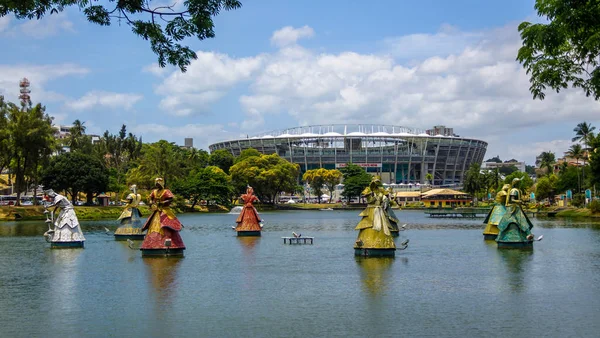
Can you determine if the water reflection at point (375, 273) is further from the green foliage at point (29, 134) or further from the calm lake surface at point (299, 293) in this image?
the green foliage at point (29, 134)

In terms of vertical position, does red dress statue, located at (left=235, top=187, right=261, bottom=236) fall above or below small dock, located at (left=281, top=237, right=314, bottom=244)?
above

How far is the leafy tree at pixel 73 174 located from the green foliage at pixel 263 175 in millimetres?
39651

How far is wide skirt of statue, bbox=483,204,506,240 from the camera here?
4194 cm

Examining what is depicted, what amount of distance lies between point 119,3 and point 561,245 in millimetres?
35878

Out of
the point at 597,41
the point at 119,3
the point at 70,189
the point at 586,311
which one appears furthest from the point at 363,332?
the point at 70,189

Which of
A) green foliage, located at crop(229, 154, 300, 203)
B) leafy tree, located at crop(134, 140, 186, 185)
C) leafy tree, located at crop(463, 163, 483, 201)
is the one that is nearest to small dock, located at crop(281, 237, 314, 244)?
leafy tree, located at crop(134, 140, 186, 185)

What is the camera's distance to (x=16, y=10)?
10.8 m

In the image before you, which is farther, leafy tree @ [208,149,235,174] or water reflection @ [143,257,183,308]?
leafy tree @ [208,149,235,174]

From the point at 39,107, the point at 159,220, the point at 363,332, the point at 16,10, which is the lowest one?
the point at 363,332

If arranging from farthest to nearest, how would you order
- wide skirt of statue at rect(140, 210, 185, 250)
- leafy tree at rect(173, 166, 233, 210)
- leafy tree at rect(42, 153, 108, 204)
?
leafy tree at rect(173, 166, 233, 210) < leafy tree at rect(42, 153, 108, 204) < wide skirt of statue at rect(140, 210, 185, 250)

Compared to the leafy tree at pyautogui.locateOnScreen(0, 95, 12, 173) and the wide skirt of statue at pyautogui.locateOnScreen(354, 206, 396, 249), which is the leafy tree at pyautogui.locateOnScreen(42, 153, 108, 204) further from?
the wide skirt of statue at pyautogui.locateOnScreen(354, 206, 396, 249)

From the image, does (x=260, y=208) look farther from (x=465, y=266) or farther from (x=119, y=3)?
(x=119, y=3)

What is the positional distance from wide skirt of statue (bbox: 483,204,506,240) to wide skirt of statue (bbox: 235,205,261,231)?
15476 millimetres

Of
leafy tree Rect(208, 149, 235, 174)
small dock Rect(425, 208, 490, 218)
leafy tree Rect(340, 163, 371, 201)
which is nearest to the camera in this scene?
small dock Rect(425, 208, 490, 218)
